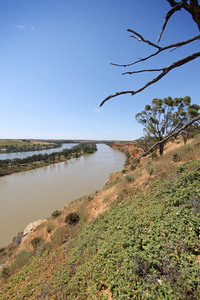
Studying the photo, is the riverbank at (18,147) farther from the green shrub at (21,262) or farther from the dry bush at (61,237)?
the dry bush at (61,237)

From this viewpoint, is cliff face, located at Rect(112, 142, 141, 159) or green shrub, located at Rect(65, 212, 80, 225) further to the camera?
cliff face, located at Rect(112, 142, 141, 159)

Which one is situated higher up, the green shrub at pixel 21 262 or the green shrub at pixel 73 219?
the green shrub at pixel 73 219

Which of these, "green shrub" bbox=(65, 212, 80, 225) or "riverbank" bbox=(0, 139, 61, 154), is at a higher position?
"riverbank" bbox=(0, 139, 61, 154)

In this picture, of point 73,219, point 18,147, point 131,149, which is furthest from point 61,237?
point 18,147

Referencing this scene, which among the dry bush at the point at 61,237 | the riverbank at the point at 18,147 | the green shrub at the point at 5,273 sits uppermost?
the riverbank at the point at 18,147

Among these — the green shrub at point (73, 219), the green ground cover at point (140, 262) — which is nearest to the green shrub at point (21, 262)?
the green ground cover at point (140, 262)

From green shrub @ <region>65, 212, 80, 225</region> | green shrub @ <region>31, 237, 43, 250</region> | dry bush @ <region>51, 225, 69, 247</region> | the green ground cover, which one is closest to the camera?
the green ground cover

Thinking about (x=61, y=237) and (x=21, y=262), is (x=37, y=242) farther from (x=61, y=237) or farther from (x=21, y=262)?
(x=61, y=237)

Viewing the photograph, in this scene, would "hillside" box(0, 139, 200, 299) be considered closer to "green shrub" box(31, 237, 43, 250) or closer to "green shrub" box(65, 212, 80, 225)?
"green shrub" box(31, 237, 43, 250)

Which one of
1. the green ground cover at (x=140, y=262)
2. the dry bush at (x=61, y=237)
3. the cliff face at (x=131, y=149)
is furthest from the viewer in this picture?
the cliff face at (x=131, y=149)

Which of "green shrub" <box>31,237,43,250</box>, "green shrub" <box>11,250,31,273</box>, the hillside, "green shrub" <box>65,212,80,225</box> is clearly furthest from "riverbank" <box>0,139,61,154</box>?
the hillside

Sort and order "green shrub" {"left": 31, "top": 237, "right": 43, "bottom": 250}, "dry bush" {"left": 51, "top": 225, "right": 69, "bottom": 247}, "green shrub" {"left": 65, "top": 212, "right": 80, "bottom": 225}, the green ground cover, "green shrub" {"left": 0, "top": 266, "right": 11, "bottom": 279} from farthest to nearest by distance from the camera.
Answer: "green shrub" {"left": 65, "top": 212, "right": 80, "bottom": 225} < "green shrub" {"left": 31, "top": 237, "right": 43, "bottom": 250} < "dry bush" {"left": 51, "top": 225, "right": 69, "bottom": 247} < "green shrub" {"left": 0, "top": 266, "right": 11, "bottom": 279} < the green ground cover

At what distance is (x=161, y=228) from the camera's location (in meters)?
2.68

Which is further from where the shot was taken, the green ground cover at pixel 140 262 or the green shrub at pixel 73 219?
the green shrub at pixel 73 219
